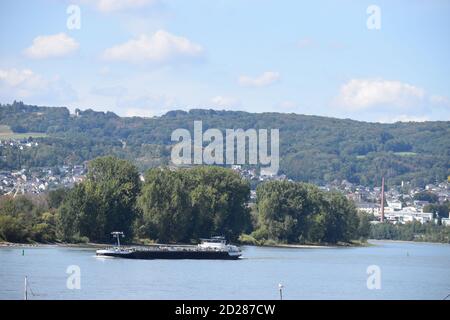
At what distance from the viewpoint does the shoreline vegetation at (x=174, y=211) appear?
94188 mm

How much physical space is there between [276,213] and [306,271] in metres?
47.8

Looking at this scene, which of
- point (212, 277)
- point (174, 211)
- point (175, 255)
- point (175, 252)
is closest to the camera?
point (212, 277)

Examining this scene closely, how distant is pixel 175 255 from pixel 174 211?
1831 centimetres

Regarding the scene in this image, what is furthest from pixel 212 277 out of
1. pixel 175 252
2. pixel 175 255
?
pixel 175 252

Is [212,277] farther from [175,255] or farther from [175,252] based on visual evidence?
[175,252]

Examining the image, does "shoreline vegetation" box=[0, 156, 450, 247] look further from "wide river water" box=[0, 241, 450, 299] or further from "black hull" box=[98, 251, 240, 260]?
"black hull" box=[98, 251, 240, 260]

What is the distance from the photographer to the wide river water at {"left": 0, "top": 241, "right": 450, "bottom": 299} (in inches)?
2068

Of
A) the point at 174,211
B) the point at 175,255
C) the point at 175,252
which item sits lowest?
the point at 175,255

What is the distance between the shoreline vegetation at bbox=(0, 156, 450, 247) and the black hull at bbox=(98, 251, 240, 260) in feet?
38.8

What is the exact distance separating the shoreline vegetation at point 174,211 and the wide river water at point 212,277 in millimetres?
6825

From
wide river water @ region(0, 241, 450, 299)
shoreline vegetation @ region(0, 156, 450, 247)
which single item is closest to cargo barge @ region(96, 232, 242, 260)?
wide river water @ region(0, 241, 450, 299)

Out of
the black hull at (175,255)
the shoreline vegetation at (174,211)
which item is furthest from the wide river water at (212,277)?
the shoreline vegetation at (174,211)

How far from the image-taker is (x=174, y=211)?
Answer: 102 metres
